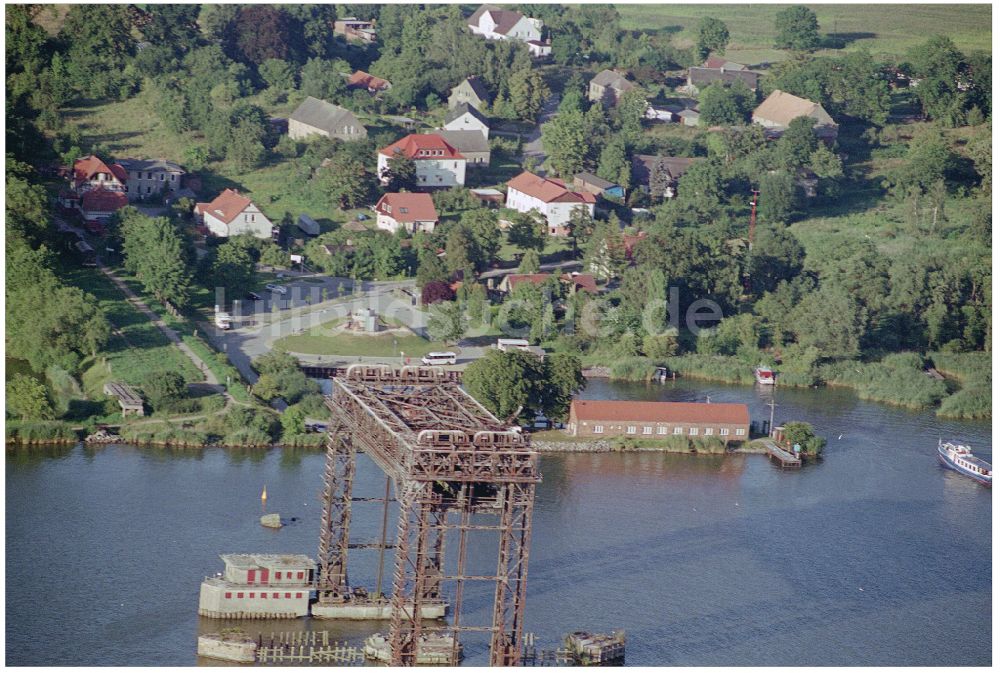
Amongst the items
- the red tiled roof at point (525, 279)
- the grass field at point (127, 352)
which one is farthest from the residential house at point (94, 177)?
the red tiled roof at point (525, 279)

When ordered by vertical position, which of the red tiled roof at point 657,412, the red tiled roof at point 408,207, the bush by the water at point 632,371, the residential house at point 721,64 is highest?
the residential house at point 721,64

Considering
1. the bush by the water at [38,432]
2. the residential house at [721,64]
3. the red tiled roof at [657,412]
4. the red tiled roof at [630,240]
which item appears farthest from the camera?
the residential house at [721,64]

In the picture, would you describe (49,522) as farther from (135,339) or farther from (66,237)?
(66,237)

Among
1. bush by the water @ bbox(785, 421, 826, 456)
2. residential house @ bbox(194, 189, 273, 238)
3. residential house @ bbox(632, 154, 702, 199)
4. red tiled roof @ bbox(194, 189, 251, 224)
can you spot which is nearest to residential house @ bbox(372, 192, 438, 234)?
residential house @ bbox(194, 189, 273, 238)

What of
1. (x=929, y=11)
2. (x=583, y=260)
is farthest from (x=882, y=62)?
(x=583, y=260)

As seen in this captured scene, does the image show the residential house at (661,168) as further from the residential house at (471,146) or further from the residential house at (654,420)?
the residential house at (654,420)

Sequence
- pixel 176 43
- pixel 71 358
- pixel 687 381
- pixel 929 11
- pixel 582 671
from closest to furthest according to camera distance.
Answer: pixel 582 671, pixel 71 358, pixel 687 381, pixel 176 43, pixel 929 11

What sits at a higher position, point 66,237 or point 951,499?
point 66,237
